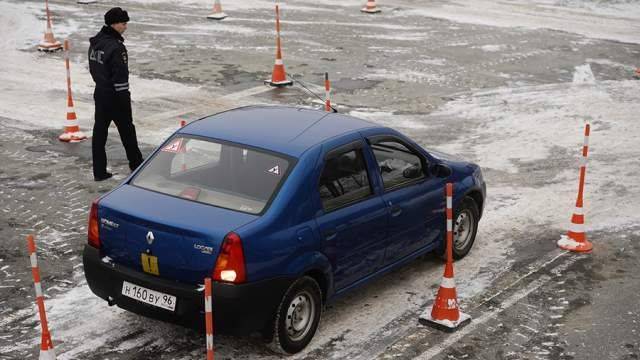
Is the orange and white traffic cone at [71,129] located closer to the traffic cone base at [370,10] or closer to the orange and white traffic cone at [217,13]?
the orange and white traffic cone at [217,13]

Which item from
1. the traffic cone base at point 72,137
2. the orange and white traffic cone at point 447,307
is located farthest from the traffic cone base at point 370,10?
the orange and white traffic cone at point 447,307

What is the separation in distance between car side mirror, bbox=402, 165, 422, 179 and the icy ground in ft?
3.49

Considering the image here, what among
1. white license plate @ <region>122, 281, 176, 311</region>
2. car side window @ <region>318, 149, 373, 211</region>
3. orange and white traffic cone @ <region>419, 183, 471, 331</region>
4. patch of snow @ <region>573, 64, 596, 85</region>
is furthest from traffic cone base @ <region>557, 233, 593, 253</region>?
patch of snow @ <region>573, 64, 596, 85</region>

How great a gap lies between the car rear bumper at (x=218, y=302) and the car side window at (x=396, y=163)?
1678mm

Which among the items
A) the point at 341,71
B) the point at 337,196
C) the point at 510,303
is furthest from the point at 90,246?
the point at 341,71

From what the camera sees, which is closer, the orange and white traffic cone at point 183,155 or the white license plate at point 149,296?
the white license plate at point 149,296

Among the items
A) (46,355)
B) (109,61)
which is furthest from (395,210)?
(109,61)

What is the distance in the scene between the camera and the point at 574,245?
9.91m

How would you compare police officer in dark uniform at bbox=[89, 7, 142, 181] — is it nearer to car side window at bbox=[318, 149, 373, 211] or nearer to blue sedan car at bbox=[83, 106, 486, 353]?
blue sedan car at bbox=[83, 106, 486, 353]

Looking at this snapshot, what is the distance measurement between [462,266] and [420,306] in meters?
1.18

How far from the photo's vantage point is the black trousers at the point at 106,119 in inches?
460

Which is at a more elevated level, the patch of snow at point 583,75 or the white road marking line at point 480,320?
the patch of snow at point 583,75

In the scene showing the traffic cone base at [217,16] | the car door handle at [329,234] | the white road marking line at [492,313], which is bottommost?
the white road marking line at [492,313]

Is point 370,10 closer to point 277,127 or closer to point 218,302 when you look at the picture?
point 277,127
